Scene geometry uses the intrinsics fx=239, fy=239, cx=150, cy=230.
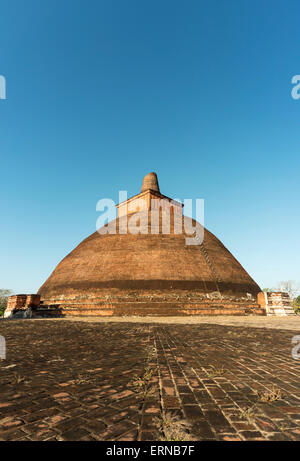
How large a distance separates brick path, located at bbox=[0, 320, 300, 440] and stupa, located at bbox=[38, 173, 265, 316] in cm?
1573

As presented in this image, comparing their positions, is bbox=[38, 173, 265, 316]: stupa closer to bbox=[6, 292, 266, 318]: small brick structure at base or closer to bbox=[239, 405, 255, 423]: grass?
bbox=[6, 292, 266, 318]: small brick structure at base

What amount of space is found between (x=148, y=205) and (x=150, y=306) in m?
15.9

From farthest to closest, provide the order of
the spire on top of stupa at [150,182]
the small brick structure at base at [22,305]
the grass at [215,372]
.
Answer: the spire on top of stupa at [150,182] < the small brick structure at base at [22,305] < the grass at [215,372]

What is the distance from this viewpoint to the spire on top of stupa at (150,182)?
114 feet

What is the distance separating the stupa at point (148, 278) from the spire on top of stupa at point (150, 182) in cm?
701

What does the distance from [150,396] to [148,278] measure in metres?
19.0

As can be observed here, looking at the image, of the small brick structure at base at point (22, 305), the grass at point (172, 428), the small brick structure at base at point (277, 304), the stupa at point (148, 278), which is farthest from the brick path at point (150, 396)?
the small brick structure at base at point (277, 304)

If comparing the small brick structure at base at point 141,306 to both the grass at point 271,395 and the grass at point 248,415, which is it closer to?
the grass at point 271,395

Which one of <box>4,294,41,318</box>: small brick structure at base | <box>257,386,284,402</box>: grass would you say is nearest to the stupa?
<box>4,294,41,318</box>: small brick structure at base

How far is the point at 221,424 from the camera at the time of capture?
2225 millimetres

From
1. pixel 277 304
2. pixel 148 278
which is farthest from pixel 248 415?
pixel 277 304

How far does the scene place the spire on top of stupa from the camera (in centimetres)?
3478

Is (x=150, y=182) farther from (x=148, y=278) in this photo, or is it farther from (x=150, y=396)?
(x=150, y=396)
